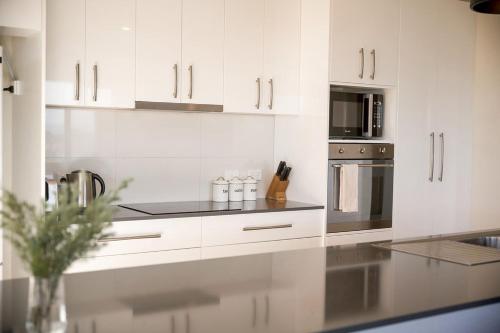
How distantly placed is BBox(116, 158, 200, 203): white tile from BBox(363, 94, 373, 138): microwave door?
114cm

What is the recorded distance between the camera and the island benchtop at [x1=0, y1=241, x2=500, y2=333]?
1.41m

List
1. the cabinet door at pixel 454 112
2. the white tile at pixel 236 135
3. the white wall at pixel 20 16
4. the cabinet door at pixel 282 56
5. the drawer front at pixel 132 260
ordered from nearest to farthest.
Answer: the white wall at pixel 20 16 → the drawer front at pixel 132 260 → the cabinet door at pixel 282 56 → the white tile at pixel 236 135 → the cabinet door at pixel 454 112

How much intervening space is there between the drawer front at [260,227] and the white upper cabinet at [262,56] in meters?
0.70

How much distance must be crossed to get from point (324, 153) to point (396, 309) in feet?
7.87

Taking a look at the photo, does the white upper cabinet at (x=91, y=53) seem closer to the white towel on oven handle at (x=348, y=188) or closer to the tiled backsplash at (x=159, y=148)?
the tiled backsplash at (x=159, y=148)

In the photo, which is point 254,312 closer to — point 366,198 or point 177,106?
point 177,106

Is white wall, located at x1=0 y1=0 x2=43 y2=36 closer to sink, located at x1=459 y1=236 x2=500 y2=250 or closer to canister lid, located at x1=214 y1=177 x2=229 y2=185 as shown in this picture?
canister lid, located at x1=214 y1=177 x2=229 y2=185

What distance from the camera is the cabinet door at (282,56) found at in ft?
13.3

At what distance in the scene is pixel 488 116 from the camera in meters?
4.66

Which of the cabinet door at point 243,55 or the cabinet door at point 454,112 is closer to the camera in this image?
the cabinet door at point 243,55

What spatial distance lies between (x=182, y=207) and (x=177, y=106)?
60 centimetres

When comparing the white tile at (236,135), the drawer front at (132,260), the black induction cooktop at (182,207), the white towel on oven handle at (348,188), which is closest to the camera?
the drawer front at (132,260)

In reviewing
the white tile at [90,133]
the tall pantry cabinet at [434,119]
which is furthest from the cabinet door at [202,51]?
the tall pantry cabinet at [434,119]

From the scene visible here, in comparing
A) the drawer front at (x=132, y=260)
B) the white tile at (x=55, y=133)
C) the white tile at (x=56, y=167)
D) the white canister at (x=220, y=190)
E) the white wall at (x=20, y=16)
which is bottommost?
the drawer front at (x=132, y=260)
